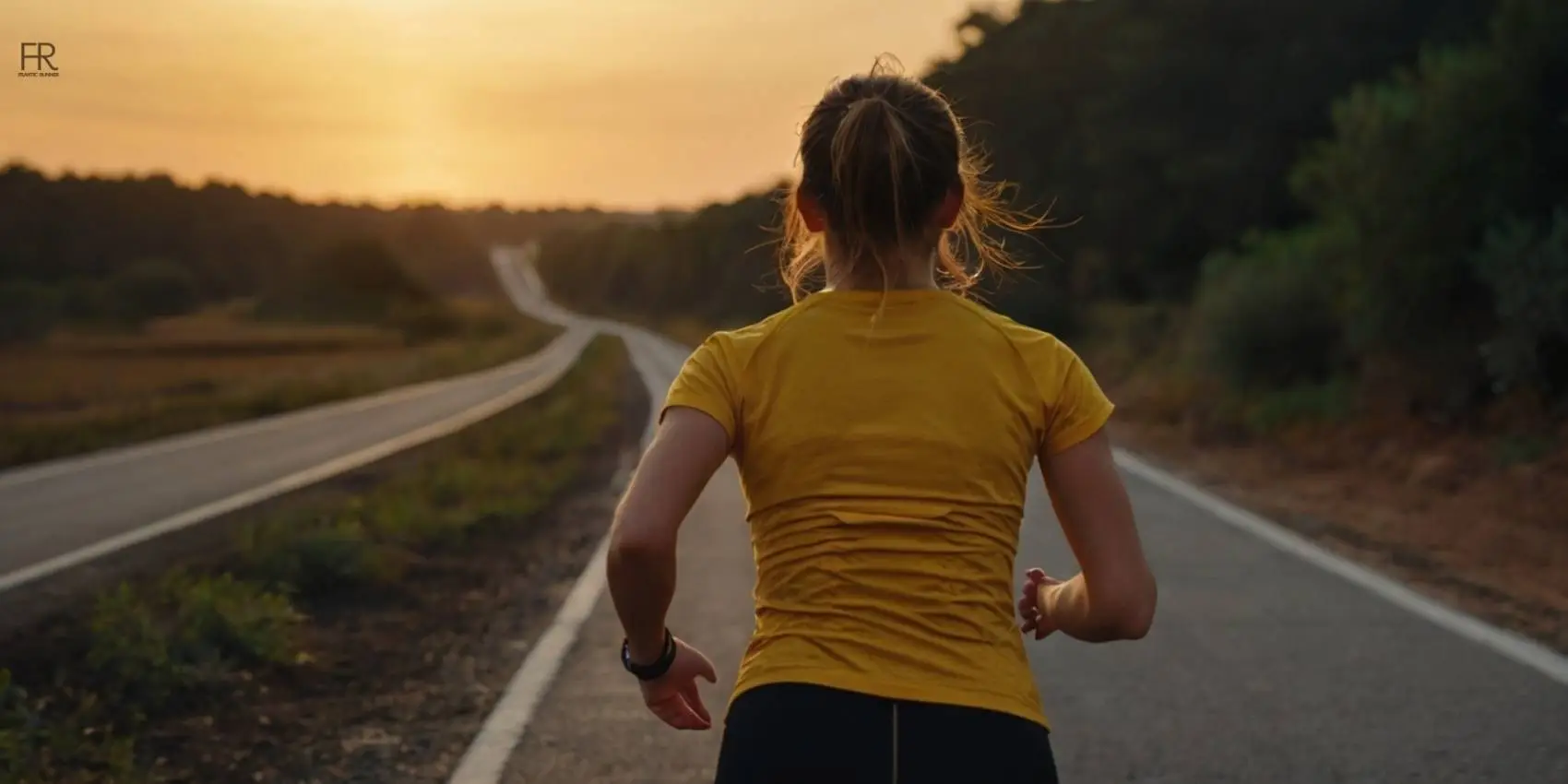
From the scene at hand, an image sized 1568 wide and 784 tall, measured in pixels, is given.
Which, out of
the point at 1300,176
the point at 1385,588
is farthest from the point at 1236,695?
the point at 1300,176

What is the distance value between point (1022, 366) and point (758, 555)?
425 millimetres

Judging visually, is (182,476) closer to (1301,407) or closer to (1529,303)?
(1301,407)

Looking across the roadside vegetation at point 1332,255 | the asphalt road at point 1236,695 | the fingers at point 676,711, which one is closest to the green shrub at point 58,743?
the asphalt road at point 1236,695

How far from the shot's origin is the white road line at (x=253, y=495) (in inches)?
468

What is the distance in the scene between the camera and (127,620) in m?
8.07

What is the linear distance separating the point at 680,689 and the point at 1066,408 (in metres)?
0.66

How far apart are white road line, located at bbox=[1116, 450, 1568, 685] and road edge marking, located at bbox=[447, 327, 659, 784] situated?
3925mm

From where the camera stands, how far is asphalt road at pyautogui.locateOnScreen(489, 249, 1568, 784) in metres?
5.93

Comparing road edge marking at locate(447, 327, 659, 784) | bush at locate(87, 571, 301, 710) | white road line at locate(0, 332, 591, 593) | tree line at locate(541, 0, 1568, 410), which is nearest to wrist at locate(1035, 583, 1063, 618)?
tree line at locate(541, 0, 1568, 410)

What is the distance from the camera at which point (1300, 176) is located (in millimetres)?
20219

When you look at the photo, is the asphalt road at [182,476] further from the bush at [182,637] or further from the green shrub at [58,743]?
the green shrub at [58,743]

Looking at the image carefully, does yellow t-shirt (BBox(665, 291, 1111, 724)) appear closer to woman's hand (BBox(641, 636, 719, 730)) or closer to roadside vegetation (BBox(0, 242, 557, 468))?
woman's hand (BBox(641, 636, 719, 730))

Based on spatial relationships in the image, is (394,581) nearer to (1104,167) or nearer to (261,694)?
(261,694)

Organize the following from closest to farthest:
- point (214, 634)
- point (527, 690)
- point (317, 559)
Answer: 1. point (527, 690)
2. point (214, 634)
3. point (317, 559)
